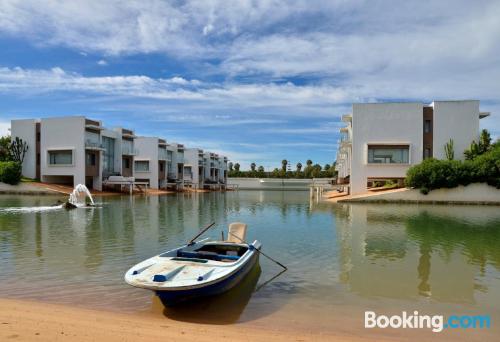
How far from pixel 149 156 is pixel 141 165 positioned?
7.60 ft

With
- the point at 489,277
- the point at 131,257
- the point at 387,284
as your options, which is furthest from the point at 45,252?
the point at 489,277

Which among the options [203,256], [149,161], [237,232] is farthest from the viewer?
[149,161]

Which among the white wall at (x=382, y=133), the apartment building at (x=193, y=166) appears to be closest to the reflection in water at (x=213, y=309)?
the white wall at (x=382, y=133)

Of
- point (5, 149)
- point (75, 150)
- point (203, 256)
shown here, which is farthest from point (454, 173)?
point (5, 149)

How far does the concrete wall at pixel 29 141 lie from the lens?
178 ft

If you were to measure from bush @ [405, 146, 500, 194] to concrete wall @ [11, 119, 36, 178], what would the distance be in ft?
162

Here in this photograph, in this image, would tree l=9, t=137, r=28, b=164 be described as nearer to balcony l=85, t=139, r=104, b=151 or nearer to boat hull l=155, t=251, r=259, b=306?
balcony l=85, t=139, r=104, b=151

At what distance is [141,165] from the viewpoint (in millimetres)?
68250

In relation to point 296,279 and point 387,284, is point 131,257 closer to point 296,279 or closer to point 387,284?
point 296,279

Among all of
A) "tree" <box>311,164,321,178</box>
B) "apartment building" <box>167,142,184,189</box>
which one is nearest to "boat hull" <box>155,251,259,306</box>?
"apartment building" <box>167,142,184,189</box>

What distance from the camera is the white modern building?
42750 mm

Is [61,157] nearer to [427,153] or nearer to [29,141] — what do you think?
[29,141]

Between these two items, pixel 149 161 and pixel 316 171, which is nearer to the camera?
pixel 149 161

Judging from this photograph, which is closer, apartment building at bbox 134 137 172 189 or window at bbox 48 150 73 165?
window at bbox 48 150 73 165
